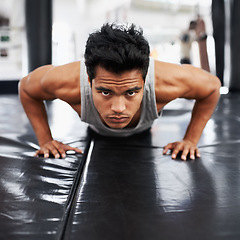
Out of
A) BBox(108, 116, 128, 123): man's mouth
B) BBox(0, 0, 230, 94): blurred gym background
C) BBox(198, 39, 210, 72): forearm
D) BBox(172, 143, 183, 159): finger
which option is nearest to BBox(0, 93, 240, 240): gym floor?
BBox(172, 143, 183, 159): finger

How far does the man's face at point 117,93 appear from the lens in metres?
0.96

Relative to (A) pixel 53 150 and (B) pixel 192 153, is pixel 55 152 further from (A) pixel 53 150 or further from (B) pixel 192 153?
(B) pixel 192 153

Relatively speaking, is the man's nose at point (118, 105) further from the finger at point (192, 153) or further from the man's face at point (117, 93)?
the finger at point (192, 153)

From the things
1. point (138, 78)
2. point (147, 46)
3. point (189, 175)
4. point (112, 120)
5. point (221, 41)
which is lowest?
point (189, 175)

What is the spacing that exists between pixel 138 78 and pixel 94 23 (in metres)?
8.34

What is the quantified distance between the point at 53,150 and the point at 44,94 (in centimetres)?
26

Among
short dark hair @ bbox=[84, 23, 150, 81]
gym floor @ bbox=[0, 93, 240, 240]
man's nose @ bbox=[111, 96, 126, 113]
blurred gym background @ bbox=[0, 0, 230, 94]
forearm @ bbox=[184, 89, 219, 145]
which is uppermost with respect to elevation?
blurred gym background @ bbox=[0, 0, 230, 94]

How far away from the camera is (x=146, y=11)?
8922 millimetres

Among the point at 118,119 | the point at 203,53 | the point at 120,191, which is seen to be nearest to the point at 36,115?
the point at 118,119

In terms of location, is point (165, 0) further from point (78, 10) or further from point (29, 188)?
point (29, 188)

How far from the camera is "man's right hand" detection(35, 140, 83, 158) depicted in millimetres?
1237

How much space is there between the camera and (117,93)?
97 centimetres

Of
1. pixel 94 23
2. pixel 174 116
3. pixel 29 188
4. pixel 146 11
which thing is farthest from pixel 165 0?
pixel 29 188

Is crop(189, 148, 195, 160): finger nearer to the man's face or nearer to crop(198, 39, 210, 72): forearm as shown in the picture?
the man's face
